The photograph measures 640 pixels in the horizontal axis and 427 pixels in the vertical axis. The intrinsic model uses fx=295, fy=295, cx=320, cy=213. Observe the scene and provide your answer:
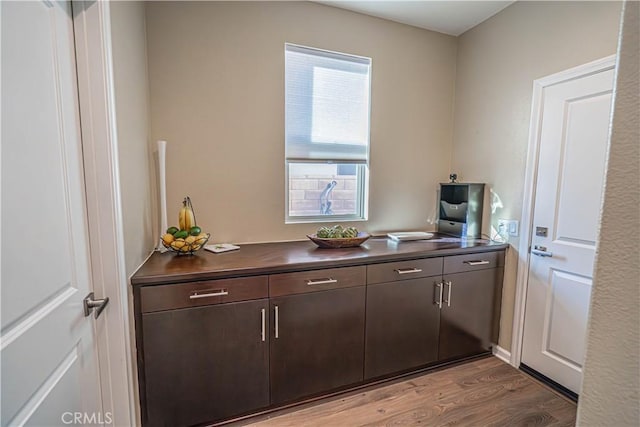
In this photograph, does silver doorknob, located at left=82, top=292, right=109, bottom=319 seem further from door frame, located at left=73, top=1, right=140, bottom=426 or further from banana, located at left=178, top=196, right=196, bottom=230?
banana, located at left=178, top=196, right=196, bottom=230

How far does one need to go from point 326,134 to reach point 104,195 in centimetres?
166

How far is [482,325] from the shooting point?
7.74 ft

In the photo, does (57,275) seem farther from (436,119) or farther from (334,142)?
(436,119)

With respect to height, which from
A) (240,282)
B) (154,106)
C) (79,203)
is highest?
(154,106)

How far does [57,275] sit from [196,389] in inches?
39.1

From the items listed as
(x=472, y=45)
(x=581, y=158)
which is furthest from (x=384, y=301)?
(x=472, y=45)

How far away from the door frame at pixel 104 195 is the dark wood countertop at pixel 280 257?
19 cm

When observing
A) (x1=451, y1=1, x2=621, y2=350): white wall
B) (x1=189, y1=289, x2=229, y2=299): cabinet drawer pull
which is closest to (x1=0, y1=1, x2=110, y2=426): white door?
(x1=189, y1=289, x2=229, y2=299): cabinet drawer pull

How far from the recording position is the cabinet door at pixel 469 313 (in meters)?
2.21

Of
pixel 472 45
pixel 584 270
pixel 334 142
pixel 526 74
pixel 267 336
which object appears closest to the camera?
pixel 267 336

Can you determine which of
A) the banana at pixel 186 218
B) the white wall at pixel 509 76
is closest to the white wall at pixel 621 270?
the banana at pixel 186 218

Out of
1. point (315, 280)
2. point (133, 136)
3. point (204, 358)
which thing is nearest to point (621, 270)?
point (315, 280)

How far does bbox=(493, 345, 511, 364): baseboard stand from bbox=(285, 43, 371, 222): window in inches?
60.8

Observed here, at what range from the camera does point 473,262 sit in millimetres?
2256
